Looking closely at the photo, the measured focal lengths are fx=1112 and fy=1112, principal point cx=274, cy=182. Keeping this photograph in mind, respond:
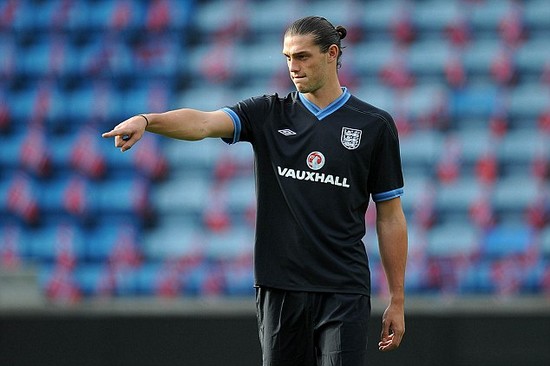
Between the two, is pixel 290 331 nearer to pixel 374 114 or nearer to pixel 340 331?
pixel 340 331

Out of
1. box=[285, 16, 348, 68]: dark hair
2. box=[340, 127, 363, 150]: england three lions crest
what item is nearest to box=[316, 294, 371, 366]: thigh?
box=[340, 127, 363, 150]: england three lions crest

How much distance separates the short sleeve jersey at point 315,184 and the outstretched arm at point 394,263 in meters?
0.09

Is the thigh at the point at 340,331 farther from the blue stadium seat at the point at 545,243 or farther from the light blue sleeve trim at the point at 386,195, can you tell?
the blue stadium seat at the point at 545,243

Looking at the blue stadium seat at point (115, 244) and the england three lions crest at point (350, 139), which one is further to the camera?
the blue stadium seat at point (115, 244)

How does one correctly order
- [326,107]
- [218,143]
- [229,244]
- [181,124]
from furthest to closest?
[218,143]
[229,244]
[326,107]
[181,124]

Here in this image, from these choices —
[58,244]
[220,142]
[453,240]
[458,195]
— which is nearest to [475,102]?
[458,195]

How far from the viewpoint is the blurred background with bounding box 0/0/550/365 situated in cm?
896

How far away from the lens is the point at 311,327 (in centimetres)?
405

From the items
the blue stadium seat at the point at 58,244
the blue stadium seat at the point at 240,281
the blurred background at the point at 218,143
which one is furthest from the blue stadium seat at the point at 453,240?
the blue stadium seat at the point at 58,244

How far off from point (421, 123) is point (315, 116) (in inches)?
220

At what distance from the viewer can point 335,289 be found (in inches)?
159

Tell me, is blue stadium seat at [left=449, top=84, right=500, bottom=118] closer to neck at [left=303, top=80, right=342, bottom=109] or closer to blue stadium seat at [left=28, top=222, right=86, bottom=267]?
blue stadium seat at [left=28, top=222, right=86, bottom=267]

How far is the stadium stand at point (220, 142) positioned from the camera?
9.03 m

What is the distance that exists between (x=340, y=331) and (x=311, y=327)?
0.11 m
